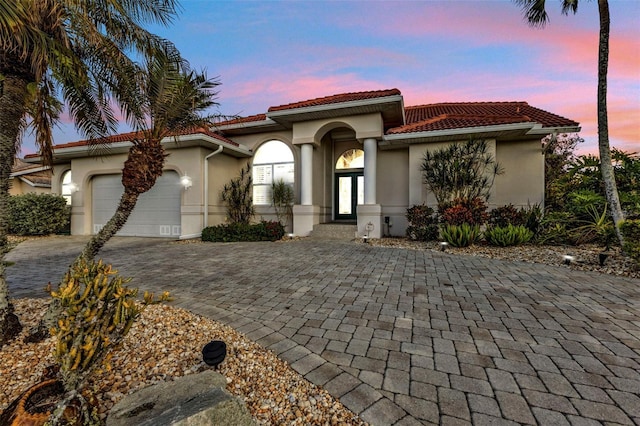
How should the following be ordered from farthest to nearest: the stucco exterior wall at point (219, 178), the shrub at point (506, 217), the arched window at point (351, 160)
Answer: the arched window at point (351, 160) < the stucco exterior wall at point (219, 178) < the shrub at point (506, 217)

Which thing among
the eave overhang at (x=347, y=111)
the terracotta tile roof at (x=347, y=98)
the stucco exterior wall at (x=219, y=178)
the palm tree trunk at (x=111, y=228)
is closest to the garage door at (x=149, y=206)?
the stucco exterior wall at (x=219, y=178)

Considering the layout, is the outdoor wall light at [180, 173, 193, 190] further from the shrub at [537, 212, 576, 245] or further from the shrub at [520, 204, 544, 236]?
the shrub at [537, 212, 576, 245]

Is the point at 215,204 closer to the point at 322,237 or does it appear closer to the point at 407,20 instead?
the point at 322,237

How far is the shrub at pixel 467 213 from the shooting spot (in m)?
8.71

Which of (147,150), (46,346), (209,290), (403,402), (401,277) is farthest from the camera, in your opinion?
Answer: (401,277)

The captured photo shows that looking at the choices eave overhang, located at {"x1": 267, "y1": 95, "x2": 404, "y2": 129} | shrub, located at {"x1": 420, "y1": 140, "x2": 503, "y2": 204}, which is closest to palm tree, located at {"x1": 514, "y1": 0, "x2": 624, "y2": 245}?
shrub, located at {"x1": 420, "y1": 140, "x2": 503, "y2": 204}

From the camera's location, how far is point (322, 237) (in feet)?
36.0

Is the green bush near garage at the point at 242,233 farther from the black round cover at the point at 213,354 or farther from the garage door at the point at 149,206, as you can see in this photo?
the black round cover at the point at 213,354

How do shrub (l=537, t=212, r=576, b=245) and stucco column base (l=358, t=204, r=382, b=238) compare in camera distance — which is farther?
stucco column base (l=358, t=204, r=382, b=238)

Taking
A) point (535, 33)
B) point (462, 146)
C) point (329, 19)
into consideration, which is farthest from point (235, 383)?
point (535, 33)

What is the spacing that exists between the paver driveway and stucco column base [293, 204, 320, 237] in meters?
5.08

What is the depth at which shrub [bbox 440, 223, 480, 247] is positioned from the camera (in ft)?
26.4

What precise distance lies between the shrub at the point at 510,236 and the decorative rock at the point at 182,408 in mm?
8728

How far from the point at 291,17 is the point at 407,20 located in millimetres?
4006
